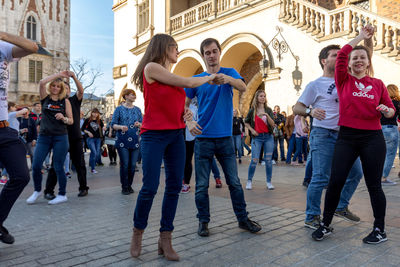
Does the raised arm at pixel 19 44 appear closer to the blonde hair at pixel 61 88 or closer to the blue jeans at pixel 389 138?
the blonde hair at pixel 61 88

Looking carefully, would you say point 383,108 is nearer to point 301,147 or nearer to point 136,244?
point 136,244

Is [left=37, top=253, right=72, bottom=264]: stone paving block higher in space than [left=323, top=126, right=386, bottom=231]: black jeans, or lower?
lower

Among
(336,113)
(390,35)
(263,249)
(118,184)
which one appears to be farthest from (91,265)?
(390,35)

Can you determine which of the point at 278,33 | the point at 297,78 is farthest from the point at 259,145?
the point at 278,33

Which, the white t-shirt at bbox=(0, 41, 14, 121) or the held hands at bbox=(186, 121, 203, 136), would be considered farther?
the white t-shirt at bbox=(0, 41, 14, 121)

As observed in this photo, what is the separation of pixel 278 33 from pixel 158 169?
12.1 m

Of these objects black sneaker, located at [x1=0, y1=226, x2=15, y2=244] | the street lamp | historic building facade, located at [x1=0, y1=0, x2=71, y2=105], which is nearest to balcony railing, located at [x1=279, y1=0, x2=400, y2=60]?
the street lamp

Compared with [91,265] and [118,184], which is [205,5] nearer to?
[118,184]

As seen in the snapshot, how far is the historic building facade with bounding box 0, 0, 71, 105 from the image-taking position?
3669 cm

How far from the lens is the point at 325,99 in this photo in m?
3.73

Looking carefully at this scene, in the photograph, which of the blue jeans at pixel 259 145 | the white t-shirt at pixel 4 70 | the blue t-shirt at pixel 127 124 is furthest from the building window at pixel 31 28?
the white t-shirt at pixel 4 70

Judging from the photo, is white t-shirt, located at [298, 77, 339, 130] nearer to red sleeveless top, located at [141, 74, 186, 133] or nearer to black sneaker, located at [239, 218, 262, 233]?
black sneaker, located at [239, 218, 262, 233]

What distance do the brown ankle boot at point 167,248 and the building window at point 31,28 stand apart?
41.3 meters

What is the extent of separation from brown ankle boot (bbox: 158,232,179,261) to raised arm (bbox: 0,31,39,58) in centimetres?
195
